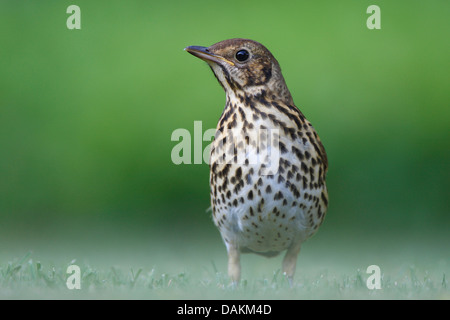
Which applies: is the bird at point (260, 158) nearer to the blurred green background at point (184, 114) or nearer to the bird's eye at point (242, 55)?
the bird's eye at point (242, 55)

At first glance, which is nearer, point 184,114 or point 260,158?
point 260,158

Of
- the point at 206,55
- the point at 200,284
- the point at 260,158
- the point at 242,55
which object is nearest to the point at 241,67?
the point at 242,55

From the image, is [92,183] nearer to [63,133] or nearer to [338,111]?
[63,133]

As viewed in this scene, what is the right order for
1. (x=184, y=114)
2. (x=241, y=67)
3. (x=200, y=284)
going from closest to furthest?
(x=200, y=284)
(x=241, y=67)
(x=184, y=114)

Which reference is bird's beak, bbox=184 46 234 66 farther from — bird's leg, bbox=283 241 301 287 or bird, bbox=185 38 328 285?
bird's leg, bbox=283 241 301 287

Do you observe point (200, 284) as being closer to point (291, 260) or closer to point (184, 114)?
point (291, 260)

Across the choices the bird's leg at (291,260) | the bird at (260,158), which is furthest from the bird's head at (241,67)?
the bird's leg at (291,260)

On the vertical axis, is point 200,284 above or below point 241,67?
below
